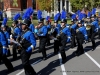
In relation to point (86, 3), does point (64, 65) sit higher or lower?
lower

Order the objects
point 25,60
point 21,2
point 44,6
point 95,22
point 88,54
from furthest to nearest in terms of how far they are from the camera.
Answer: point 21,2
point 44,6
point 95,22
point 88,54
point 25,60

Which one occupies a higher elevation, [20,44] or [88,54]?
[20,44]

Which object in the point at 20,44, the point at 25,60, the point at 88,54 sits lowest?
the point at 88,54

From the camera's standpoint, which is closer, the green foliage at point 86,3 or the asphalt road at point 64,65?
the asphalt road at point 64,65

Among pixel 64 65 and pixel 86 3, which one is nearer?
pixel 64 65

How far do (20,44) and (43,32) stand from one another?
2.93 metres

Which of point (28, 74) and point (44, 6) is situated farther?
point (44, 6)

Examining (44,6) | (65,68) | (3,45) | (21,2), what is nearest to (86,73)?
(65,68)

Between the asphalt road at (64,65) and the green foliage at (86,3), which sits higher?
the green foliage at (86,3)

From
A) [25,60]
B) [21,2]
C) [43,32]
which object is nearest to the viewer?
[25,60]

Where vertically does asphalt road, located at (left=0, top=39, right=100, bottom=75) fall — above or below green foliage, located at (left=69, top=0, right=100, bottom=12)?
below

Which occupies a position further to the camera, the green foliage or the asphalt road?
the green foliage

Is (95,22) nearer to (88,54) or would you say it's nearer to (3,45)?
(88,54)

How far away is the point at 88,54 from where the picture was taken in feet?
37.8
